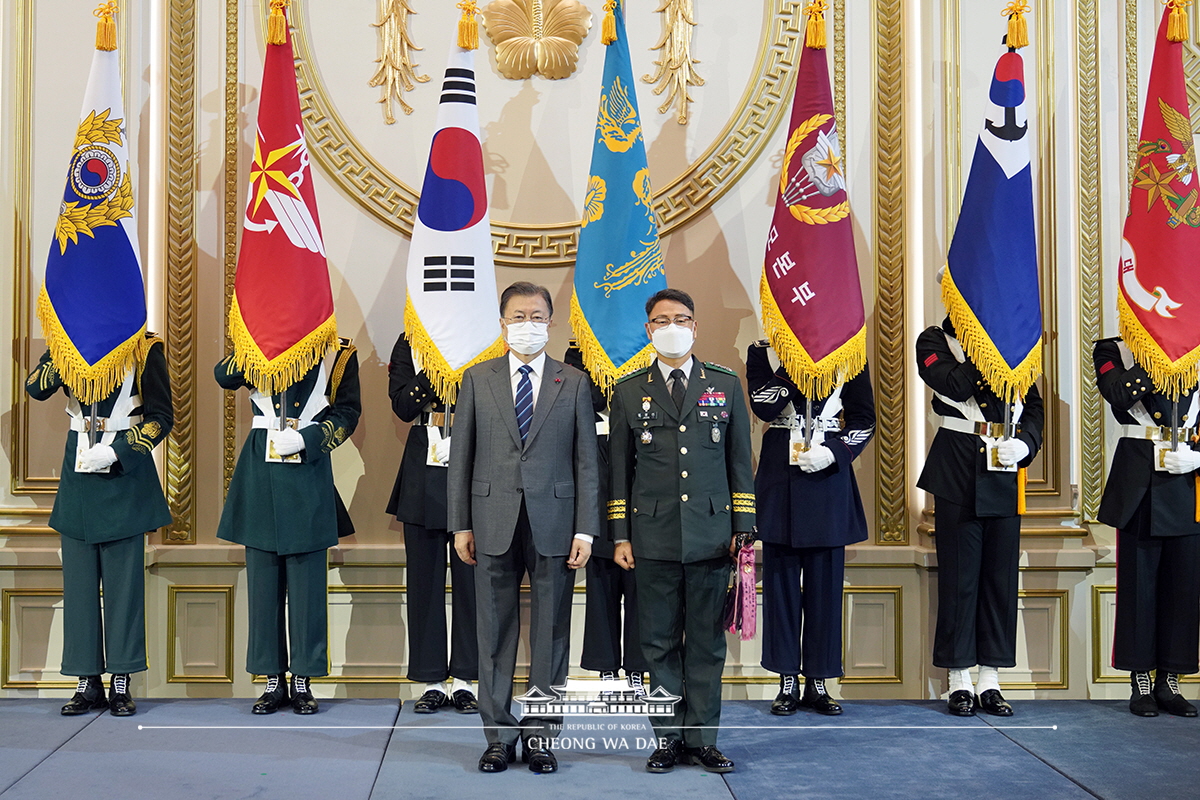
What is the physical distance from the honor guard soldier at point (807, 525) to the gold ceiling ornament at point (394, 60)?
212 centimetres

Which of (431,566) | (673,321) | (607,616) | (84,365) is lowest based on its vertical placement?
(607,616)

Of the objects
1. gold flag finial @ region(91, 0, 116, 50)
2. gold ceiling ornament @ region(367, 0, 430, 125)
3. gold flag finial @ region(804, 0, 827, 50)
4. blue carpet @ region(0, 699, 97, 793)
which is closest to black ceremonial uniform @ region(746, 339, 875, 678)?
gold flag finial @ region(804, 0, 827, 50)

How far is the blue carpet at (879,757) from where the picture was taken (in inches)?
126

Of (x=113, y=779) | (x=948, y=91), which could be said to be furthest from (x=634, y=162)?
(x=113, y=779)

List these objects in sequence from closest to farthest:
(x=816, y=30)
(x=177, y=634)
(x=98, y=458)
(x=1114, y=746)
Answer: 1. (x=1114, y=746)
2. (x=98, y=458)
3. (x=816, y=30)
4. (x=177, y=634)

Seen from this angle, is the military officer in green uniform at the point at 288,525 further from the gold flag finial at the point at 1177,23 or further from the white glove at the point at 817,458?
the gold flag finial at the point at 1177,23

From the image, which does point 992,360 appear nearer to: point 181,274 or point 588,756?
point 588,756

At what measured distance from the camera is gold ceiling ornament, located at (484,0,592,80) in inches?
186

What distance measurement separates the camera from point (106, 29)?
13.6 ft

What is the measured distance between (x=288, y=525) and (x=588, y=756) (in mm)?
1457

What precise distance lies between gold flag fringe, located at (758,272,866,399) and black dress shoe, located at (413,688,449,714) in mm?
1872

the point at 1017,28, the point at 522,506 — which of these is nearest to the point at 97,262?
the point at 522,506

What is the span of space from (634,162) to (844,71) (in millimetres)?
1177

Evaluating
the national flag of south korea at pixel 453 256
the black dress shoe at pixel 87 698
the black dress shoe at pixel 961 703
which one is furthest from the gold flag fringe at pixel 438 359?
the black dress shoe at pixel 961 703
